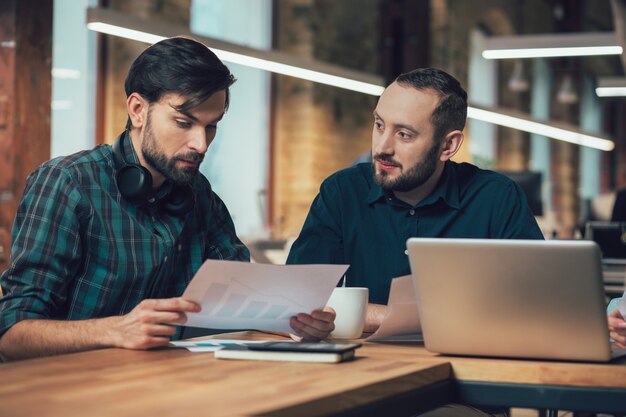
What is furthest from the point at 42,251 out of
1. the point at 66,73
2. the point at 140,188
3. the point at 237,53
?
the point at 66,73

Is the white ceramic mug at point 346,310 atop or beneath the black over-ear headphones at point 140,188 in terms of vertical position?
beneath

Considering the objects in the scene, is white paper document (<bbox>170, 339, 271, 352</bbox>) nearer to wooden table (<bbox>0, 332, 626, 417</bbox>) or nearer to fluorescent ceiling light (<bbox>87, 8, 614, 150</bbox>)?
wooden table (<bbox>0, 332, 626, 417</bbox>)

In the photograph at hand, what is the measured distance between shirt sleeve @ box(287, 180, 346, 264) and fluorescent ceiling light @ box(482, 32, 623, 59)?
421 centimetres

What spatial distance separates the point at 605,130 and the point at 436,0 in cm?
815

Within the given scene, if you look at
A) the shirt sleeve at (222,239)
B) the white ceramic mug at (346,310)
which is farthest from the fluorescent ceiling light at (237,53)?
the white ceramic mug at (346,310)

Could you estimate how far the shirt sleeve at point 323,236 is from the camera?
2.58 m

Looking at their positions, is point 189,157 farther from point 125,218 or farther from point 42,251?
point 42,251

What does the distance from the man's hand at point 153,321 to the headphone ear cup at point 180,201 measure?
520 millimetres

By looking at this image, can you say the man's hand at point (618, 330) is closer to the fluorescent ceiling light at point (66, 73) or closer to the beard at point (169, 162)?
the beard at point (169, 162)

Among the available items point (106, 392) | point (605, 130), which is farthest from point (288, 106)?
point (605, 130)

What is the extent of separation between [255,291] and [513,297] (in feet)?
1.50

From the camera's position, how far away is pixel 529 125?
8773mm

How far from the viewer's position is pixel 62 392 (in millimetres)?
1282

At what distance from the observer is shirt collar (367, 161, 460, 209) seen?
2562 millimetres
